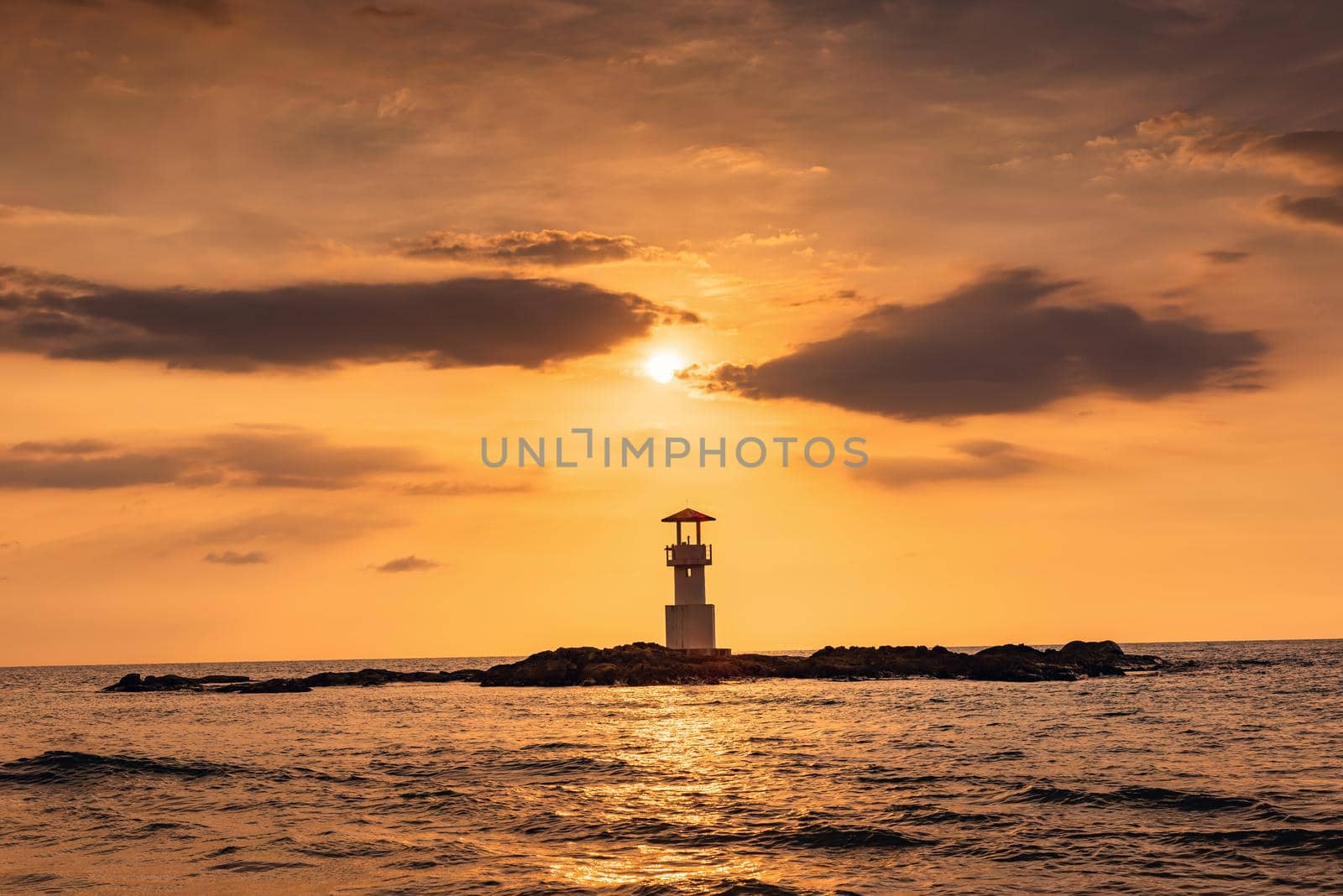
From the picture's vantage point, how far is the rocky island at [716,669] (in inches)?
3056

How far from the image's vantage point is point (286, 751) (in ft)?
125

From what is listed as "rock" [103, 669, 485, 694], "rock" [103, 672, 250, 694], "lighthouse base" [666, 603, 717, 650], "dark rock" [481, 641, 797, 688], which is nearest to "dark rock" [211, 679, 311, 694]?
"rock" [103, 669, 485, 694]

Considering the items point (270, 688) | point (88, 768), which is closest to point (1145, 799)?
point (88, 768)

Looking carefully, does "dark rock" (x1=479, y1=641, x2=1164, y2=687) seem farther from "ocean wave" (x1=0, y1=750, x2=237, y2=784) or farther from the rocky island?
"ocean wave" (x1=0, y1=750, x2=237, y2=784)

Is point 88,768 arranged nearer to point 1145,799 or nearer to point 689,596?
point 1145,799

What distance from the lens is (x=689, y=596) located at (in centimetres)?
7675

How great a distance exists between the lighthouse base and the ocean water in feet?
85.9

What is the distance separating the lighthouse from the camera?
7525 centimetres

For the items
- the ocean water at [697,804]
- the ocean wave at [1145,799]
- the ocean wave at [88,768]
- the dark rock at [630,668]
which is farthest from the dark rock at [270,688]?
the ocean wave at [1145,799]

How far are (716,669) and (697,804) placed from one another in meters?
53.0

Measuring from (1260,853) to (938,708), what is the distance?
33.2 metres

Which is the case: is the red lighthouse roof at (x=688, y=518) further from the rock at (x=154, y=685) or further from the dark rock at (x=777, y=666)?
the rock at (x=154, y=685)

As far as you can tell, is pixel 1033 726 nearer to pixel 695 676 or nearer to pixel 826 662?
pixel 695 676

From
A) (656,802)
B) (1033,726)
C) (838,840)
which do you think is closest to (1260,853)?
(838,840)
